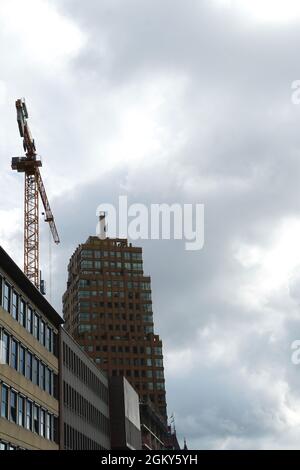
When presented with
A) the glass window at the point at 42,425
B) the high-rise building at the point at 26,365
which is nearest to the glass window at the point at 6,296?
the high-rise building at the point at 26,365

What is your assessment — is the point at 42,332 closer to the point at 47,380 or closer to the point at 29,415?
the point at 47,380

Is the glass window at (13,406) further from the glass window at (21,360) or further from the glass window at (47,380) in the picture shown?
the glass window at (47,380)

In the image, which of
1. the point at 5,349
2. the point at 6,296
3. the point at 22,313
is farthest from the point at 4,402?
the point at 22,313

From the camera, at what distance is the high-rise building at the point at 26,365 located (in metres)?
49.2

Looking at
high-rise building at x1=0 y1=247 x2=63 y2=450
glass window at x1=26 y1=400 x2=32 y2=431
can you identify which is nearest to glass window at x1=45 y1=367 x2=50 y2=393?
high-rise building at x1=0 y1=247 x2=63 y2=450

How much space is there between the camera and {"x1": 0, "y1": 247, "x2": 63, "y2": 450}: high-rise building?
4925 cm

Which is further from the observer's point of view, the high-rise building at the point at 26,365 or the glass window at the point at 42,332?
the glass window at the point at 42,332

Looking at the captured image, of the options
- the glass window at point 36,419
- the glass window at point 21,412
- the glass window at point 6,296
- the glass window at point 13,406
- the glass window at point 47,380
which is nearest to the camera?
Answer: the glass window at point 13,406

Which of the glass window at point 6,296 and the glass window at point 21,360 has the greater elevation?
the glass window at point 6,296

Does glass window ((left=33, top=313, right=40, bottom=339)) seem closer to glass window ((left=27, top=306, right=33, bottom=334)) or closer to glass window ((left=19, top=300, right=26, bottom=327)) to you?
glass window ((left=27, top=306, right=33, bottom=334))
